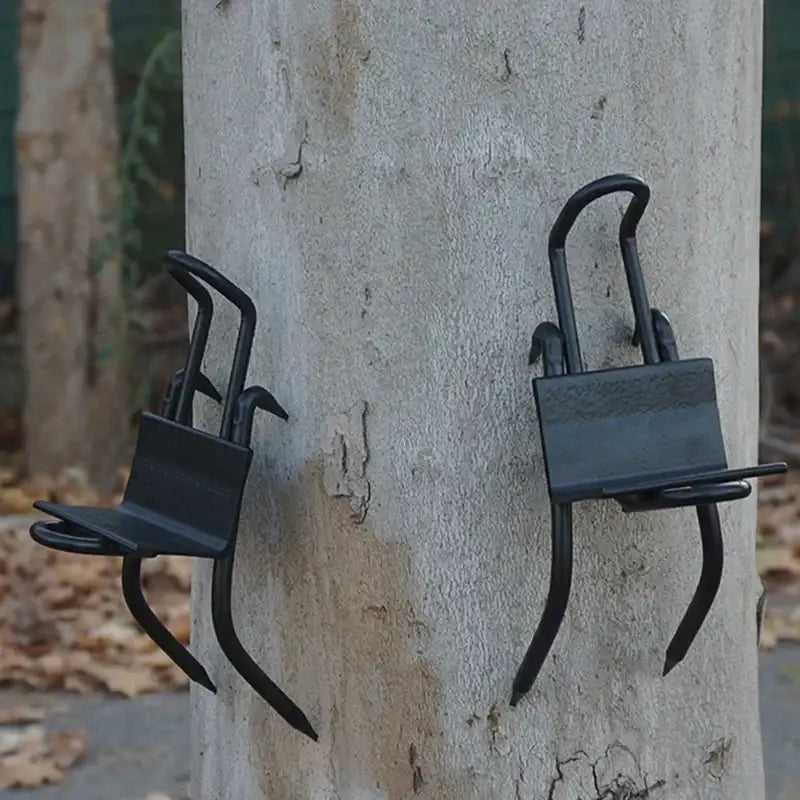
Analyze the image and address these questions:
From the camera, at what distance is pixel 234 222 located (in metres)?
1.23

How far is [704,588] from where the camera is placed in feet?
3.73

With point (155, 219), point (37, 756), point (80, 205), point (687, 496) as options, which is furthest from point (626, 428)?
point (155, 219)

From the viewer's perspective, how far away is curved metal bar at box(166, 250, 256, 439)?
117cm

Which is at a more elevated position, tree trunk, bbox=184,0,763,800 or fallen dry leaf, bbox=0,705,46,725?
tree trunk, bbox=184,0,763,800

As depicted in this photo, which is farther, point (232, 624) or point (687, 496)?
point (232, 624)

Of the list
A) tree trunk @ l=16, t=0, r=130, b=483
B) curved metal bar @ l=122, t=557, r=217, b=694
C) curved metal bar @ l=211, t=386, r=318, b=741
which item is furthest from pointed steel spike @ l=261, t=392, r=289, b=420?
tree trunk @ l=16, t=0, r=130, b=483

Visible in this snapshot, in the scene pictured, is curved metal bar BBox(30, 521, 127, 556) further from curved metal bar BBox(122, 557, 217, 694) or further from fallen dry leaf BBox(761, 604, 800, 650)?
fallen dry leaf BBox(761, 604, 800, 650)

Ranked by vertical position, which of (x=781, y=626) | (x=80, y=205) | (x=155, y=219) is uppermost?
(x=155, y=219)

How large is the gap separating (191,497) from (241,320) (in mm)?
154

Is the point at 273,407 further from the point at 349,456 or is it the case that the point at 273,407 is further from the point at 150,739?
the point at 150,739

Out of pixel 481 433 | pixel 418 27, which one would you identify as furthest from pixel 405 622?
pixel 418 27

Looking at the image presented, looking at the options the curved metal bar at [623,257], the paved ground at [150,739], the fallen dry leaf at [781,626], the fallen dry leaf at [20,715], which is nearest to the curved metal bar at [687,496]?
the curved metal bar at [623,257]

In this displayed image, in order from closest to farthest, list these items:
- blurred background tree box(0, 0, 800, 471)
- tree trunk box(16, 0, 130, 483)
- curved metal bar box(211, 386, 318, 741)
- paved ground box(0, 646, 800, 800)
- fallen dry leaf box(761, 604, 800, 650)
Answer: curved metal bar box(211, 386, 318, 741) → paved ground box(0, 646, 800, 800) → fallen dry leaf box(761, 604, 800, 650) → tree trunk box(16, 0, 130, 483) → blurred background tree box(0, 0, 800, 471)

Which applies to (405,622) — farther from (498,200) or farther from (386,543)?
(498,200)
